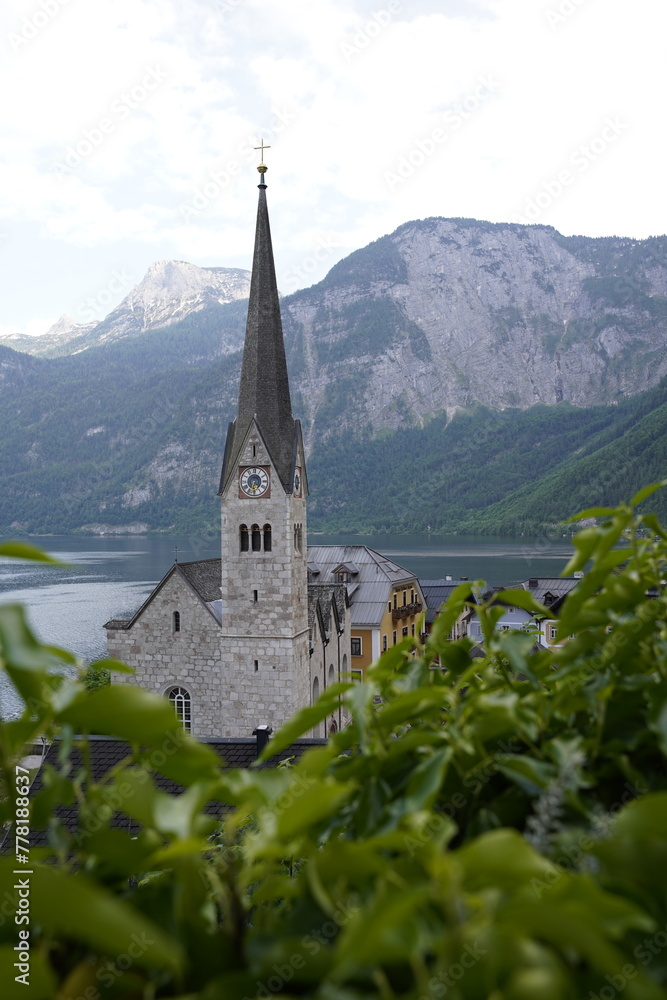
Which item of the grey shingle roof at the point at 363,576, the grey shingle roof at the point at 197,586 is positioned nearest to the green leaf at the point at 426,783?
the grey shingle roof at the point at 197,586

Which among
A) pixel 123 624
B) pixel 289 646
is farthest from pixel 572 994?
pixel 123 624

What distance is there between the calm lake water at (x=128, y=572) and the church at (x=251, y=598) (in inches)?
549

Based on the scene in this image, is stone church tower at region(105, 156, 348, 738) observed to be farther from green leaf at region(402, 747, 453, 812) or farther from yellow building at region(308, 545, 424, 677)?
green leaf at region(402, 747, 453, 812)

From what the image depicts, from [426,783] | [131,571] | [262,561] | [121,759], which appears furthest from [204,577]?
[131,571]

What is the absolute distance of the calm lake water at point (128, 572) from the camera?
66.4m

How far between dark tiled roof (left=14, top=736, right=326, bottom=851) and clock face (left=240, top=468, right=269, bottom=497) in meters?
10.5

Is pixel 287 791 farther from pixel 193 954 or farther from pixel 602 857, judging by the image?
pixel 602 857

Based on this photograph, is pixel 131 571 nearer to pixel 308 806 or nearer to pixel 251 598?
pixel 251 598

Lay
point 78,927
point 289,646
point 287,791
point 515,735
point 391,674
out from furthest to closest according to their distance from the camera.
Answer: point 289,646
point 391,674
point 515,735
point 287,791
point 78,927

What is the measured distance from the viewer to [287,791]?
1137 millimetres

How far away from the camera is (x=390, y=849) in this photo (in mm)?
1126

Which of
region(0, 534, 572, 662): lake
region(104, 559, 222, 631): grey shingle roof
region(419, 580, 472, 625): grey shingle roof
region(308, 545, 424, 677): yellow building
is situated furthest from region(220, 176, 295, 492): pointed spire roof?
region(419, 580, 472, 625): grey shingle roof

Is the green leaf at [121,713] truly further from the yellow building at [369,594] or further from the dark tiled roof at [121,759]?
the yellow building at [369,594]

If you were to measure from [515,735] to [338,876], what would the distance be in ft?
1.88
